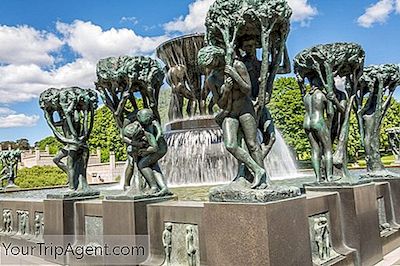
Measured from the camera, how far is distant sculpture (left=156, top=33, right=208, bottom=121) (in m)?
16.2

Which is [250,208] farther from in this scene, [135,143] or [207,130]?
[207,130]

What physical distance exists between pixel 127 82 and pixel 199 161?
248 inches

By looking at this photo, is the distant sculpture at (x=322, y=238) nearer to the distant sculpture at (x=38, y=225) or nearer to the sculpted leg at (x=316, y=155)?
the sculpted leg at (x=316, y=155)

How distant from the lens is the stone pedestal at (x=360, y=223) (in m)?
5.66

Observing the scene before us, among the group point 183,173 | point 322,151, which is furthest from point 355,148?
point 322,151

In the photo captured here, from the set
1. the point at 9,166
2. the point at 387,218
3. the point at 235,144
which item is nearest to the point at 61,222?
the point at 235,144

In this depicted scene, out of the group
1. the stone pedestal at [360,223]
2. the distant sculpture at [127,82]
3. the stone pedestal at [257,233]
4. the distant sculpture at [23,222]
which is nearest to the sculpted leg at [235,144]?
the stone pedestal at [257,233]

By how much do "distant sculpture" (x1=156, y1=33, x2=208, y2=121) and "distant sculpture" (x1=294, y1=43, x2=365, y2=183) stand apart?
964cm

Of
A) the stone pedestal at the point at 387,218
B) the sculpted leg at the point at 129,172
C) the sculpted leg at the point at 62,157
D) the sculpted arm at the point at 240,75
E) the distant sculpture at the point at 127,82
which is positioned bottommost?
the stone pedestal at the point at 387,218

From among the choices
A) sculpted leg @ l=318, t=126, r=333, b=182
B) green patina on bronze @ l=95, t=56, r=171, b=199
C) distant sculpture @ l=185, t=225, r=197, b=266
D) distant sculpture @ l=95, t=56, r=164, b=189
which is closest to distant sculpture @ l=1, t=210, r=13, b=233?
green patina on bronze @ l=95, t=56, r=171, b=199

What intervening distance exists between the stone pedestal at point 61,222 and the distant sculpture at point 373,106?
18.5ft

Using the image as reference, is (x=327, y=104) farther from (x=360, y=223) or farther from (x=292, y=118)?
(x=292, y=118)

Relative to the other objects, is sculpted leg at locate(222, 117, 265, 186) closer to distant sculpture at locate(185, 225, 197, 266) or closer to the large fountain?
distant sculpture at locate(185, 225, 197, 266)

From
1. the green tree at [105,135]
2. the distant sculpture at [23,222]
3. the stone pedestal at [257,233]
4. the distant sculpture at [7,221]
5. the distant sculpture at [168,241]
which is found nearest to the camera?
the stone pedestal at [257,233]
